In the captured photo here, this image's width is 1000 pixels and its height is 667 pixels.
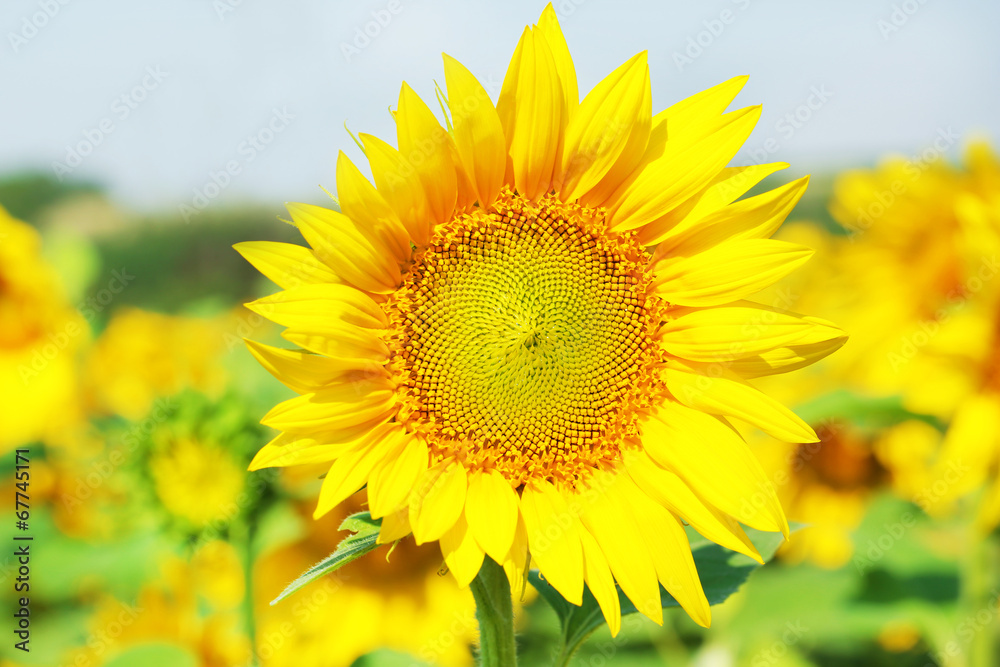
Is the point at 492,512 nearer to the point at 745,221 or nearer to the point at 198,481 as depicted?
the point at 745,221

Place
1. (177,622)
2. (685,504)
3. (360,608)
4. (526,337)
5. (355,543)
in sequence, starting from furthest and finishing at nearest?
(360,608) < (177,622) < (526,337) < (685,504) < (355,543)

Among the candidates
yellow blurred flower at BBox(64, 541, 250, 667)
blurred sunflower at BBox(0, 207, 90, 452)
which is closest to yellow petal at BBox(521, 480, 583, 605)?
yellow blurred flower at BBox(64, 541, 250, 667)

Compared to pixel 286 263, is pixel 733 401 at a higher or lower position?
lower

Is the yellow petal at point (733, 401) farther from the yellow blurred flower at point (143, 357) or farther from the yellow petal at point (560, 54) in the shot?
the yellow blurred flower at point (143, 357)

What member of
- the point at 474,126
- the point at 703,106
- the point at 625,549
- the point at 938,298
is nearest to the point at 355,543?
the point at 625,549

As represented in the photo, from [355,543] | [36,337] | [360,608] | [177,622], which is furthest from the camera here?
[36,337]

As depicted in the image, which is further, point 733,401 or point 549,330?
point 549,330

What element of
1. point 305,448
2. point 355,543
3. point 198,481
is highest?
point 305,448

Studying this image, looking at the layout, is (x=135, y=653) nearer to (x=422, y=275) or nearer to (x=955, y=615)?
(x=422, y=275)
